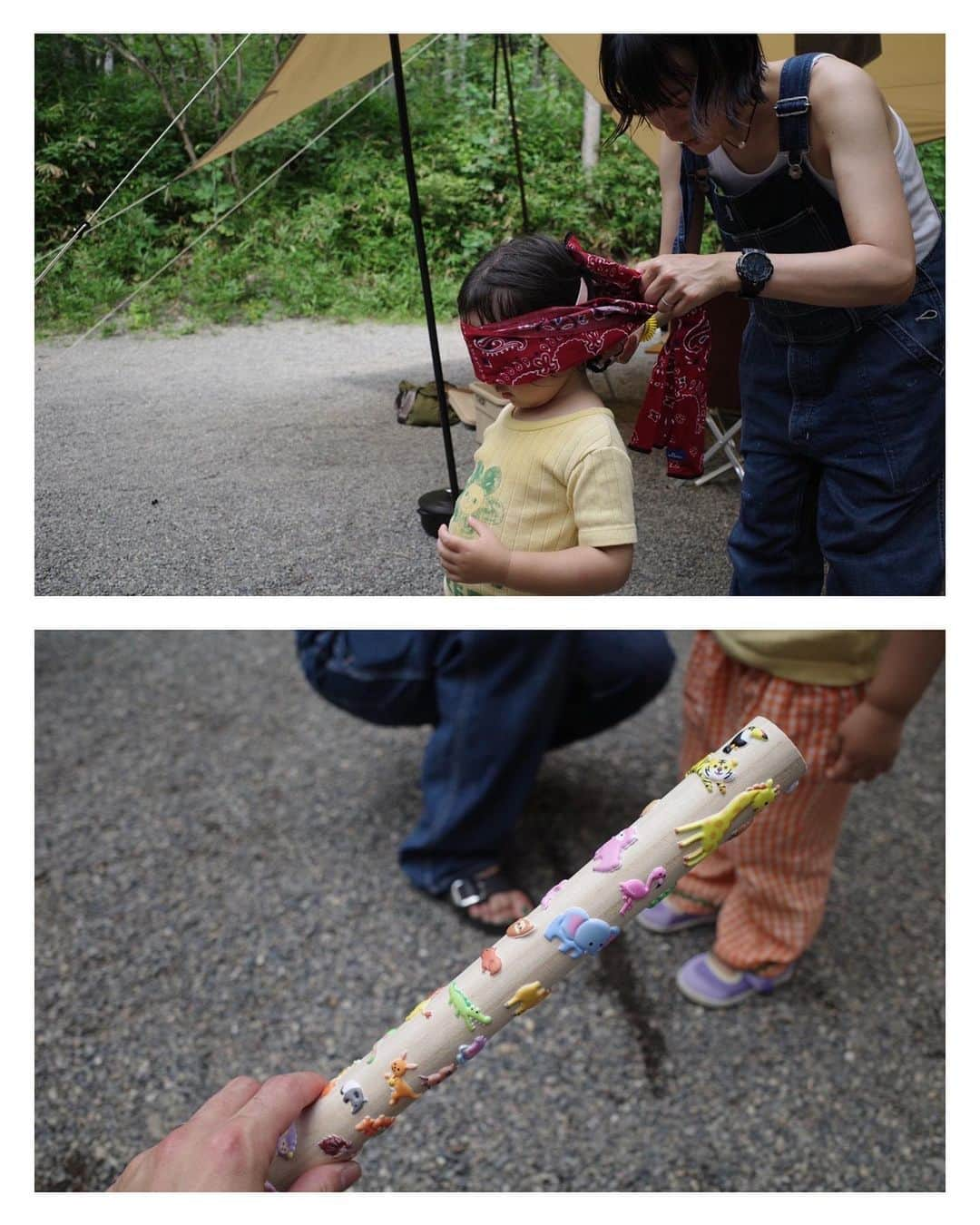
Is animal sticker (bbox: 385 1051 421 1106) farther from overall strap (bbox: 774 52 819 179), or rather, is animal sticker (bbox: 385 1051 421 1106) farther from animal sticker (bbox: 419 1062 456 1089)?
overall strap (bbox: 774 52 819 179)

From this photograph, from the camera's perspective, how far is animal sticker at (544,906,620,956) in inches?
25.5

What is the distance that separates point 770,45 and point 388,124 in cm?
34

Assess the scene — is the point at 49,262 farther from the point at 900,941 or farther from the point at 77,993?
the point at 900,941

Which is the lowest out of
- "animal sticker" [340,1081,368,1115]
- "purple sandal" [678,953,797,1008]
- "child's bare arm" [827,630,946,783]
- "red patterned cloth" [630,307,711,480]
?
"purple sandal" [678,953,797,1008]

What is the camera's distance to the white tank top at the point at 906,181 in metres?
0.81

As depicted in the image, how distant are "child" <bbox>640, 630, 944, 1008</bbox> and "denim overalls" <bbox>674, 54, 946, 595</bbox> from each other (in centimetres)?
27

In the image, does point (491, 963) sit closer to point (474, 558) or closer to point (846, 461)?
point (474, 558)

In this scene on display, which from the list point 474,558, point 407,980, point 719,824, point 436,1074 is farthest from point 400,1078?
point 407,980

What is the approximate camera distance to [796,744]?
1331 mm

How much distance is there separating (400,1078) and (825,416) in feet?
2.00

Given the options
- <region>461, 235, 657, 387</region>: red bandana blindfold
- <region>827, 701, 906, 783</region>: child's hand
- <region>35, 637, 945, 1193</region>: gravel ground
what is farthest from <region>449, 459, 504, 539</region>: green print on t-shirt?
<region>35, 637, 945, 1193</region>: gravel ground

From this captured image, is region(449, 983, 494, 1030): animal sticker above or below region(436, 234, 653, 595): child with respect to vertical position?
below

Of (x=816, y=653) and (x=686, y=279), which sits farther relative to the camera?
(x=816, y=653)
